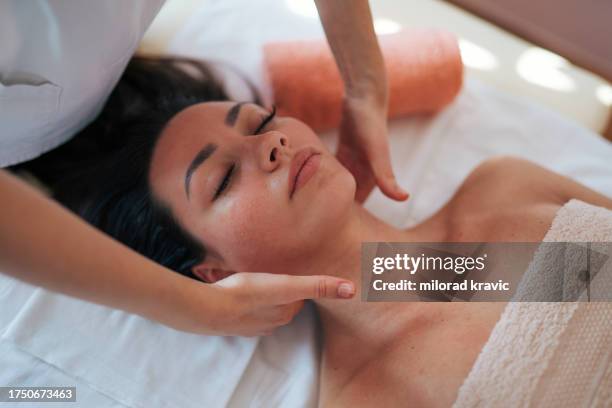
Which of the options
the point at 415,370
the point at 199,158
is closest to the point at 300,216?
the point at 199,158

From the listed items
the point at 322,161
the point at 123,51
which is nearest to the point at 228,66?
the point at 123,51

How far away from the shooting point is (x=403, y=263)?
3.45 ft

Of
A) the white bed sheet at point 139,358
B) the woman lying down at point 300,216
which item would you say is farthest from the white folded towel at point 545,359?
the white bed sheet at point 139,358

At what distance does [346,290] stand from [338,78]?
0.64 meters

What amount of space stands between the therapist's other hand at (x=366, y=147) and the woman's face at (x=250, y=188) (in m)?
0.15

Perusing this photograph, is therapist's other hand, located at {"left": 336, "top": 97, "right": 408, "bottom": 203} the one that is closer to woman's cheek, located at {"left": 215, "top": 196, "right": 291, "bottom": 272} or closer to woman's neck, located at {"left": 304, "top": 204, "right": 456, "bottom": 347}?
woman's neck, located at {"left": 304, "top": 204, "right": 456, "bottom": 347}

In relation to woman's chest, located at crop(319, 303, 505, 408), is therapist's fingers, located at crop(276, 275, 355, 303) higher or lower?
higher

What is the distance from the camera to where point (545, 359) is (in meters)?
0.86

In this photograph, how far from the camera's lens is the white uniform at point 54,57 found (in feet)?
2.83

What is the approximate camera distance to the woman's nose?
3.05ft

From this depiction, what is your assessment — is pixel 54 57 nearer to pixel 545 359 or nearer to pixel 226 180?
pixel 226 180

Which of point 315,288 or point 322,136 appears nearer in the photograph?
point 315,288

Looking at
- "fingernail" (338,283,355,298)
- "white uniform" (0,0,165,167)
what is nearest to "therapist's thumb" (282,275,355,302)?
"fingernail" (338,283,355,298)

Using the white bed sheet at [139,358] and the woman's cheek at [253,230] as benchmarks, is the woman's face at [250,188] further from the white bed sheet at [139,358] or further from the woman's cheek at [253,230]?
the white bed sheet at [139,358]
